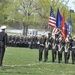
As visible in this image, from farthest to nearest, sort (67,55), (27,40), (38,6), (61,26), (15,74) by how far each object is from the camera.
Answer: (38,6), (27,40), (61,26), (67,55), (15,74)

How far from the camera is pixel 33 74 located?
1695 centimetres

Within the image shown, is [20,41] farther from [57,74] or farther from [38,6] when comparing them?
[57,74]

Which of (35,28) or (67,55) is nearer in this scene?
(67,55)

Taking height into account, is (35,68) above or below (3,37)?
below

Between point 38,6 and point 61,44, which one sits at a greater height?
point 38,6

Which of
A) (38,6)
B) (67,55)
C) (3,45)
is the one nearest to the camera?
(3,45)

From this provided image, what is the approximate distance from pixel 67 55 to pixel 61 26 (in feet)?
14.4

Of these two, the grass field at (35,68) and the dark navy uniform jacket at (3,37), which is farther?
the dark navy uniform jacket at (3,37)

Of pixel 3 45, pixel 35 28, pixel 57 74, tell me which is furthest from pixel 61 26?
pixel 35 28

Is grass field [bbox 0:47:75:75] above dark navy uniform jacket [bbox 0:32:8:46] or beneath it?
beneath

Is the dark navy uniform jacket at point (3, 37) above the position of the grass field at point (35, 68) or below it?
above

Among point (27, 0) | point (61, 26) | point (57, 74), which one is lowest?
point (57, 74)

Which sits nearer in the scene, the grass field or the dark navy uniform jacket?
the grass field

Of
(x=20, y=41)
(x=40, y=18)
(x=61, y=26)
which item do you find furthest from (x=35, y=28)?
(x=61, y=26)
